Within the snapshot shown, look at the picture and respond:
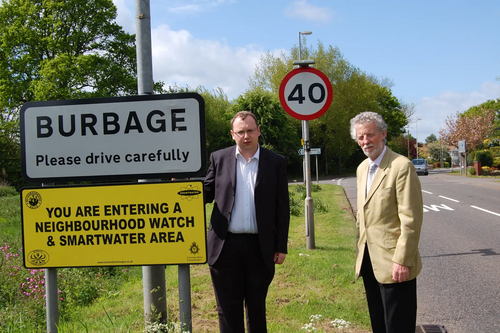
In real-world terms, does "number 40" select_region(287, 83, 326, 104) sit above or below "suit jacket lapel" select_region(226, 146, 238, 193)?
above

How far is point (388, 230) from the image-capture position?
10.2 ft

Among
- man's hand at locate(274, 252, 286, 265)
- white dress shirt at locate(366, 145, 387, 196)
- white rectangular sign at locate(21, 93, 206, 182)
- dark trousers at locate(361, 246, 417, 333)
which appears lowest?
dark trousers at locate(361, 246, 417, 333)

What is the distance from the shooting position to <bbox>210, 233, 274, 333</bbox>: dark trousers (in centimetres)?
313

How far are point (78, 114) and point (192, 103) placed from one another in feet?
2.55

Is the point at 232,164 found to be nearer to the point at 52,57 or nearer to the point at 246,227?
the point at 246,227

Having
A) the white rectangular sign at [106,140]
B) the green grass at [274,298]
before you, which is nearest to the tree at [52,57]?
the green grass at [274,298]

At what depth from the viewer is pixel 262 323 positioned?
3.23 m

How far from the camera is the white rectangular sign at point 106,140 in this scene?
116 inches

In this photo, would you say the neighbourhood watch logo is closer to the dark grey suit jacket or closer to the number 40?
the dark grey suit jacket

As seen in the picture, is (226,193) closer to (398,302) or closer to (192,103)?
(192,103)

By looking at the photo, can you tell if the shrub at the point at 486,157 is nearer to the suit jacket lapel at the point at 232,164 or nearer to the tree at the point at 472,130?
the tree at the point at 472,130

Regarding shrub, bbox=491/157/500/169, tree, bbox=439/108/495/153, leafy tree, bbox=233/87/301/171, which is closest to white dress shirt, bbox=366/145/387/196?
leafy tree, bbox=233/87/301/171

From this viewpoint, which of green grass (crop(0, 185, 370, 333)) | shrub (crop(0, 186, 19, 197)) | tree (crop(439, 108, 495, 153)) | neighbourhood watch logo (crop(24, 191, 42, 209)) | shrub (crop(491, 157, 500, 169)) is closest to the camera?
neighbourhood watch logo (crop(24, 191, 42, 209))

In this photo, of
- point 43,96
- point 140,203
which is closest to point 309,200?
point 140,203
